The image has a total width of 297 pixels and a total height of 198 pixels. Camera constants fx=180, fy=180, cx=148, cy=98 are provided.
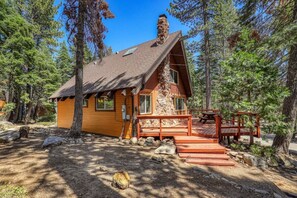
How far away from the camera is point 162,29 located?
37.3 feet

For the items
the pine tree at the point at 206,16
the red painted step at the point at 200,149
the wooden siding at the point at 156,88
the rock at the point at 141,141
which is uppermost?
the pine tree at the point at 206,16

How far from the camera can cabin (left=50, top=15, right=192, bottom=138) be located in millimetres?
9203

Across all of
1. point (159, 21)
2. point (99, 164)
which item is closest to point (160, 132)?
point (99, 164)

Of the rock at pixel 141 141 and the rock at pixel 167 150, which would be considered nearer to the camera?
the rock at pixel 167 150

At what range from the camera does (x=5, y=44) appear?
1532 cm

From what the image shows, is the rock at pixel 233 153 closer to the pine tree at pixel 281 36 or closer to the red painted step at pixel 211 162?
the red painted step at pixel 211 162

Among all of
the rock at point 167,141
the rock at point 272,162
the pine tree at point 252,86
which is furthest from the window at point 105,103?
the rock at point 272,162

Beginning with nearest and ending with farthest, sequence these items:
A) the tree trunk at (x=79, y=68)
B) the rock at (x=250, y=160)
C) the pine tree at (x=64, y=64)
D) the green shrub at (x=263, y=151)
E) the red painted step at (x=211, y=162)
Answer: the red painted step at (x=211, y=162) → the rock at (x=250, y=160) → the green shrub at (x=263, y=151) → the tree trunk at (x=79, y=68) → the pine tree at (x=64, y=64)

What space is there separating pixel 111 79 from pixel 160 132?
4674mm

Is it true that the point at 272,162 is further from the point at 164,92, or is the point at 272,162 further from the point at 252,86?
the point at 164,92

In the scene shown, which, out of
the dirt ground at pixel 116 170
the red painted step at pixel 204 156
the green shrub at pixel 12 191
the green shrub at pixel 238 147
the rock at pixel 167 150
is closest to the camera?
the green shrub at pixel 12 191

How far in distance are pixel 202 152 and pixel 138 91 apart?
385 cm

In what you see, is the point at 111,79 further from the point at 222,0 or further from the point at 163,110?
the point at 222,0

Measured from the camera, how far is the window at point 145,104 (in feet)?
32.2
